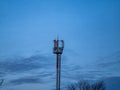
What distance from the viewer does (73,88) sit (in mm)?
70938

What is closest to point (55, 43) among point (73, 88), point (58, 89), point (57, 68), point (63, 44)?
point (63, 44)

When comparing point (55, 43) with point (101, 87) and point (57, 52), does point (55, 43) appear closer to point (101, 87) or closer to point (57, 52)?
point (57, 52)

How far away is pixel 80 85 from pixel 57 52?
18.0 meters

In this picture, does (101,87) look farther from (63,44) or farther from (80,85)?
(63,44)

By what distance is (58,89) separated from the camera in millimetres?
53781

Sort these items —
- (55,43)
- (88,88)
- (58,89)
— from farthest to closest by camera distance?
(88,88)
(55,43)
(58,89)

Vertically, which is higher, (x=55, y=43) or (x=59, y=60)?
(x=55, y=43)

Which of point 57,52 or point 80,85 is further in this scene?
point 80,85

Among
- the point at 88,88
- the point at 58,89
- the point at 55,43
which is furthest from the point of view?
the point at 88,88

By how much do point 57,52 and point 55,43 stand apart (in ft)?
6.69

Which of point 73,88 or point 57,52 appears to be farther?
point 73,88

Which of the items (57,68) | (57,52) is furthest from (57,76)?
(57,52)

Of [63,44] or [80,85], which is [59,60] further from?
[80,85]

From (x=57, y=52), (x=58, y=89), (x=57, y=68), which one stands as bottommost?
(x=58, y=89)
